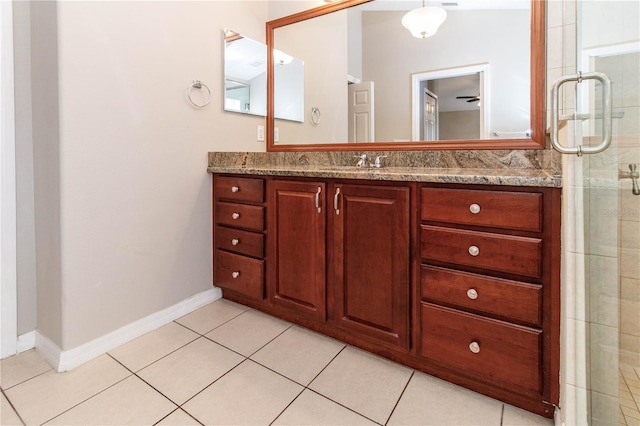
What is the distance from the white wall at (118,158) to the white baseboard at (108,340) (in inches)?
1.3

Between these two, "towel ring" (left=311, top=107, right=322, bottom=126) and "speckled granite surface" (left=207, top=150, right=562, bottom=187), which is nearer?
"speckled granite surface" (left=207, top=150, right=562, bottom=187)

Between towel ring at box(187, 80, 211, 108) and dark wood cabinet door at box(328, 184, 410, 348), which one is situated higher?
towel ring at box(187, 80, 211, 108)

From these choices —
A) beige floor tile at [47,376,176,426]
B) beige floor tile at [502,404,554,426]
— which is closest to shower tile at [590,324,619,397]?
beige floor tile at [502,404,554,426]

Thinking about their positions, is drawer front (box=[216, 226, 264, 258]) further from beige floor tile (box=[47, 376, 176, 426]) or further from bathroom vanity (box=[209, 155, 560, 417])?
beige floor tile (box=[47, 376, 176, 426])

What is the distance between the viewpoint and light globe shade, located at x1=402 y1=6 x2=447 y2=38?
5.87 ft

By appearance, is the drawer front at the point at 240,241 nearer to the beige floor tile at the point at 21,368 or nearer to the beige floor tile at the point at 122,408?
the beige floor tile at the point at 122,408

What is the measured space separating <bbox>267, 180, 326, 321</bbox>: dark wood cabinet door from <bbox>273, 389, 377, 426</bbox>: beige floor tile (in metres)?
0.44

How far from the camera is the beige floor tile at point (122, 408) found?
1.17m

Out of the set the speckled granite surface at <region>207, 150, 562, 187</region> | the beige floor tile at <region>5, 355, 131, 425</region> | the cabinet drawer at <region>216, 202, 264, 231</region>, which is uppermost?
the speckled granite surface at <region>207, 150, 562, 187</region>

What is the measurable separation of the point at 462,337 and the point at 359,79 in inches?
63.0

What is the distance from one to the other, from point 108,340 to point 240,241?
2.68ft

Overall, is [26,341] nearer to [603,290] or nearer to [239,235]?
[239,235]

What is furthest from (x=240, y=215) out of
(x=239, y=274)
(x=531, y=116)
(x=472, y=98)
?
(x=531, y=116)

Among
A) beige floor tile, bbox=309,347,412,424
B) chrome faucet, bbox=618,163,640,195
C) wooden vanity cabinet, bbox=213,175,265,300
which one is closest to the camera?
chrome faucet, bbox=618,163,640,195
